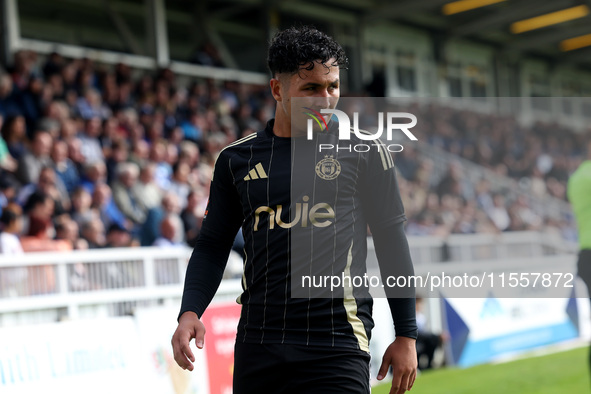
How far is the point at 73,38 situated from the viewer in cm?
1474

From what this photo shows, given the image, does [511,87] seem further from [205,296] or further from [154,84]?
[205,296]

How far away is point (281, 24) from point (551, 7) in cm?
729

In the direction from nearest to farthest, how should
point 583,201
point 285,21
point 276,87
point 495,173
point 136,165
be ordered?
point 276,87 < point 583,201 < point 495,173 < point 136,165 < point 285,21

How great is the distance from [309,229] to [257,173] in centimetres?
28

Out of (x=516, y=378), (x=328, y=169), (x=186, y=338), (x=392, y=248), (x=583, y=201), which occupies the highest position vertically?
(x=328, y=169)

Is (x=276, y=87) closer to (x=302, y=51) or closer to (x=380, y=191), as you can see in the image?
(x=302, y=51)

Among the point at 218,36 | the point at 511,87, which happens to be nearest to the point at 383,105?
Result: the point at 218,36

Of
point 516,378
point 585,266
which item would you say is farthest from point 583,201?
point 516,378

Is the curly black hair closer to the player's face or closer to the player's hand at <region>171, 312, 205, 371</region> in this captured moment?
the player's face

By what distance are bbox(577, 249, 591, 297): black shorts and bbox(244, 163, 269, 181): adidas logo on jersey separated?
2980mm

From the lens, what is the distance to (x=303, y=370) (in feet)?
8.92

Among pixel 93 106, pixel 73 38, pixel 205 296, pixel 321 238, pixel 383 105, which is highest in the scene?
pixel 73 38

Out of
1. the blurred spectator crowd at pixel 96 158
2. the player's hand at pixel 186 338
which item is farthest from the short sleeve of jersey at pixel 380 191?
the blurred spectator crowd at pixel 96 158

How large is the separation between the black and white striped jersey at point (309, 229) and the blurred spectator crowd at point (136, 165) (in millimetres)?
3136
